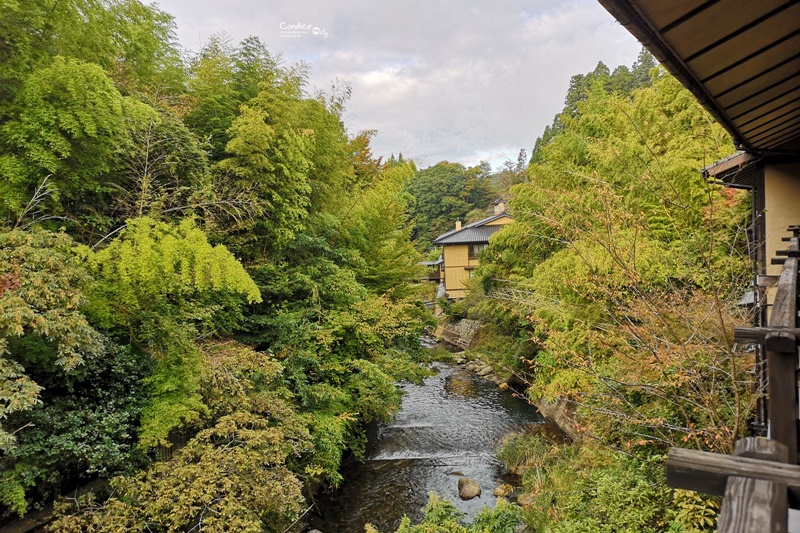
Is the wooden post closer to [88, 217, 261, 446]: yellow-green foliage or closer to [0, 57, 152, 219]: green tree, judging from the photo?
[88, 217, 261, 446]: yellow-green foliage

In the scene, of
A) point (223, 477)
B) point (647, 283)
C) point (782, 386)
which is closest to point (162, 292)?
point (223, 477)

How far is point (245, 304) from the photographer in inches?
353

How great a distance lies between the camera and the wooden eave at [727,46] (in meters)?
1.73

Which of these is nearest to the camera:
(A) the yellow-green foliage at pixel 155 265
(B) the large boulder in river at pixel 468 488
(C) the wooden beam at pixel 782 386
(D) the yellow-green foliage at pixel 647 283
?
(C) the wooden beam at pixel 782 386

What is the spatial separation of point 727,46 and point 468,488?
31.0 feet

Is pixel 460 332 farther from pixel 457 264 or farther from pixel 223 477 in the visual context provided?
pixel 223 477

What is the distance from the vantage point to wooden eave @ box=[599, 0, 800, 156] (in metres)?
1.73

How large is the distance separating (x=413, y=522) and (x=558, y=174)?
10.4m

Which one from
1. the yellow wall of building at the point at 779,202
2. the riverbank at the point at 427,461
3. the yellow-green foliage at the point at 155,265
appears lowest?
the riverbank at the point at 427,461

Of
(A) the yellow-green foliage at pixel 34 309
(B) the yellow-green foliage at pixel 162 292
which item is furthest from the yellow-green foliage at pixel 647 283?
(A) the yellow-green foliage at pixel 34 309

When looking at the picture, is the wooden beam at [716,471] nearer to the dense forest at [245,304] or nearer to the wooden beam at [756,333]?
the wooden beam at [756,333]

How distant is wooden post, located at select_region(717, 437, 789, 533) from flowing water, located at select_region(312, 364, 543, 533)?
8436 mm

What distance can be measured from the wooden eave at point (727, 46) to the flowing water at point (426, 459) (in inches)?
341

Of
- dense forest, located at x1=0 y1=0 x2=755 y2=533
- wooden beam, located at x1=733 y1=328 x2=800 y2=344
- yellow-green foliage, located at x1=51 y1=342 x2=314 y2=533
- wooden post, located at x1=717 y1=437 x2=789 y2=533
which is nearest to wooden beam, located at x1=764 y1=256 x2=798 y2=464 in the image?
wooden beam, located at x1=733 y1=328 x2=800 y2=344
